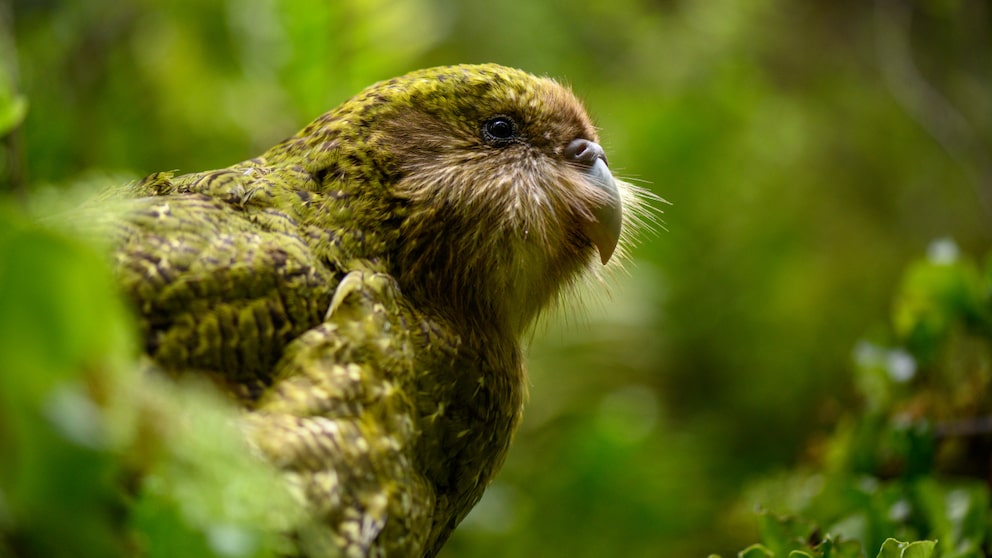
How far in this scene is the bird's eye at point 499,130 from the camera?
1.59 m

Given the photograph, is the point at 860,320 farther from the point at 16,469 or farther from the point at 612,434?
the point at 16,469

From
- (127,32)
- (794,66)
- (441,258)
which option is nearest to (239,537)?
(441,258)

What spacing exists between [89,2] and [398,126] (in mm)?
2300

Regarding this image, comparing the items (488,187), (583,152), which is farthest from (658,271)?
(488,187)

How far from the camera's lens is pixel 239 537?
35.8 inches

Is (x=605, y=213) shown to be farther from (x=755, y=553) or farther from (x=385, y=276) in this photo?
(x=755, y=553)

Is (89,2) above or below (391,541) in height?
above

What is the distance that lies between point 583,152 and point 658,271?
266 cm

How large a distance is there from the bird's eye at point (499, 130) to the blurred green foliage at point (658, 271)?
1.06ft

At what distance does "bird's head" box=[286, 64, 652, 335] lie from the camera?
1505mm

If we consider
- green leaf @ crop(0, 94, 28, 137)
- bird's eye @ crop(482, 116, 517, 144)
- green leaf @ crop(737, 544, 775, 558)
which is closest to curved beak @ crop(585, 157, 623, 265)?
bird's eye @ crop(482, 116, 517, 144)

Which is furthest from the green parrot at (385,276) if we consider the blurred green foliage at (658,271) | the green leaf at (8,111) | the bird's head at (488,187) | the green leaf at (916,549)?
the green leaf at (916,549)

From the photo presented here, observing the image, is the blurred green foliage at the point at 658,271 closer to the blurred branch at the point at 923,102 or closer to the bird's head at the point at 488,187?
the blurred branch at the point at 923,102

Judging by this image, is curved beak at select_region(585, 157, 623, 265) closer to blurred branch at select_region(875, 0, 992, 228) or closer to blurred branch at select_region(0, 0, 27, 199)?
blurred branch at select_region(0, 0, 27, 199)
